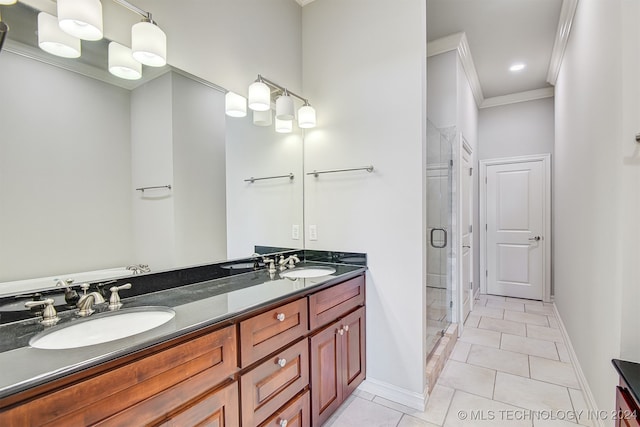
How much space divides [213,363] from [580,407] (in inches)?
95.1

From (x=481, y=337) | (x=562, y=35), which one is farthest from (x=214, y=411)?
(x=562, y=35)

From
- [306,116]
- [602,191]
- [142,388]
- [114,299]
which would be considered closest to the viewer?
[142,388]

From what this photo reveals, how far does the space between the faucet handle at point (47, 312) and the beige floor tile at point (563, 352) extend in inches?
140

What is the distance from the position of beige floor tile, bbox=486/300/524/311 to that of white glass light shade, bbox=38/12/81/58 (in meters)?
4.83

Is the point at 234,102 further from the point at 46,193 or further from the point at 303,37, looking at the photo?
the point at 46,193

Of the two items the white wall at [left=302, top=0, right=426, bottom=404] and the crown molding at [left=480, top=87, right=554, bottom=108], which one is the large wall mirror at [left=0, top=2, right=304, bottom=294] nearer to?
the white wall at [left=302, top=0, right=426, bottom=404]

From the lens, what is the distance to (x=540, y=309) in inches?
157

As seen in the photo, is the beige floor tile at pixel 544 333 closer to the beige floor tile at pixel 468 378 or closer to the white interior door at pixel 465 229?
the white interior door at pixel 465 229

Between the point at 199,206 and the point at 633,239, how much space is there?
2137mm

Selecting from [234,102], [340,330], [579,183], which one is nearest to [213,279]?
[340,330]

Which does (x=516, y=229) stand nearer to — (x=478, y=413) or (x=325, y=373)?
(x=478, y=413)

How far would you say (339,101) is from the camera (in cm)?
229

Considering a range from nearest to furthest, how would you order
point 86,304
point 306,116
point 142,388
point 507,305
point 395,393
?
point 142,388 < point 86,304 < point 395,393 < point 306,116 < point 507,305

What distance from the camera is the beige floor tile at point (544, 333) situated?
307 cm
